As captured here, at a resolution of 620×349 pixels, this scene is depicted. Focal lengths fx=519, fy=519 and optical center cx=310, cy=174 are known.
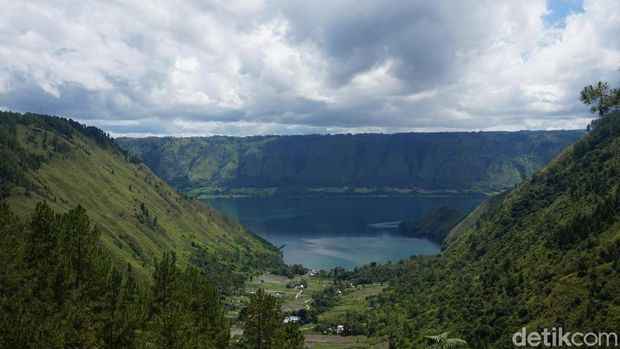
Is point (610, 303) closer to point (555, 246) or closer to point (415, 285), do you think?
Answer: point (555, 246)

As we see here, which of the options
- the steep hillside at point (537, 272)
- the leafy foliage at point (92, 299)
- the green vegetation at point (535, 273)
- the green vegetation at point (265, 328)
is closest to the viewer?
the leafy foliage at point (92, 299)

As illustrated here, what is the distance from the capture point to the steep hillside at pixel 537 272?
9825cm

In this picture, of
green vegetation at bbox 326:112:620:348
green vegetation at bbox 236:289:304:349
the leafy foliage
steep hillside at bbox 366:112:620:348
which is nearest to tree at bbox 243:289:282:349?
green vegetation at bbox 236:289:304:349

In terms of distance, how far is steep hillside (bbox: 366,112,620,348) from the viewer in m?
98.2

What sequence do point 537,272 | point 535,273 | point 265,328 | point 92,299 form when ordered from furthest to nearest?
point 535,273 < point 537,272 < point 92,299 < point 265,328

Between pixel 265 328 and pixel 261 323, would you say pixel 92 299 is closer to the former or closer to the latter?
pixel 261 323

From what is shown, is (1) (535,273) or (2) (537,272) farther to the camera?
(1) (535,273)

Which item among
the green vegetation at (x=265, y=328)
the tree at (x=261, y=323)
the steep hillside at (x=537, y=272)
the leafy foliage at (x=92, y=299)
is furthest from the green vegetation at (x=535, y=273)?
Answer: the leafy foliage at (x=92, y=299)

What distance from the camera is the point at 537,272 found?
124 meters

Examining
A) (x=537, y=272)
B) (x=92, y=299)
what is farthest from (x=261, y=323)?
(x=537, y=272)

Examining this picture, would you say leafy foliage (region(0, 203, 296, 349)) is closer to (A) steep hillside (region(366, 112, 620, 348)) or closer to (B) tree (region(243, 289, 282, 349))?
(B) tree (region(243, 289, 282, 349))

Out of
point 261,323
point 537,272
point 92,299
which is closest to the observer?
point 261,323

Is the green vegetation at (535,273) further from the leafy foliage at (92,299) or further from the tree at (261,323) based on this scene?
the leafy foliage at (92,299)

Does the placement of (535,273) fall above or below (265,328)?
below
